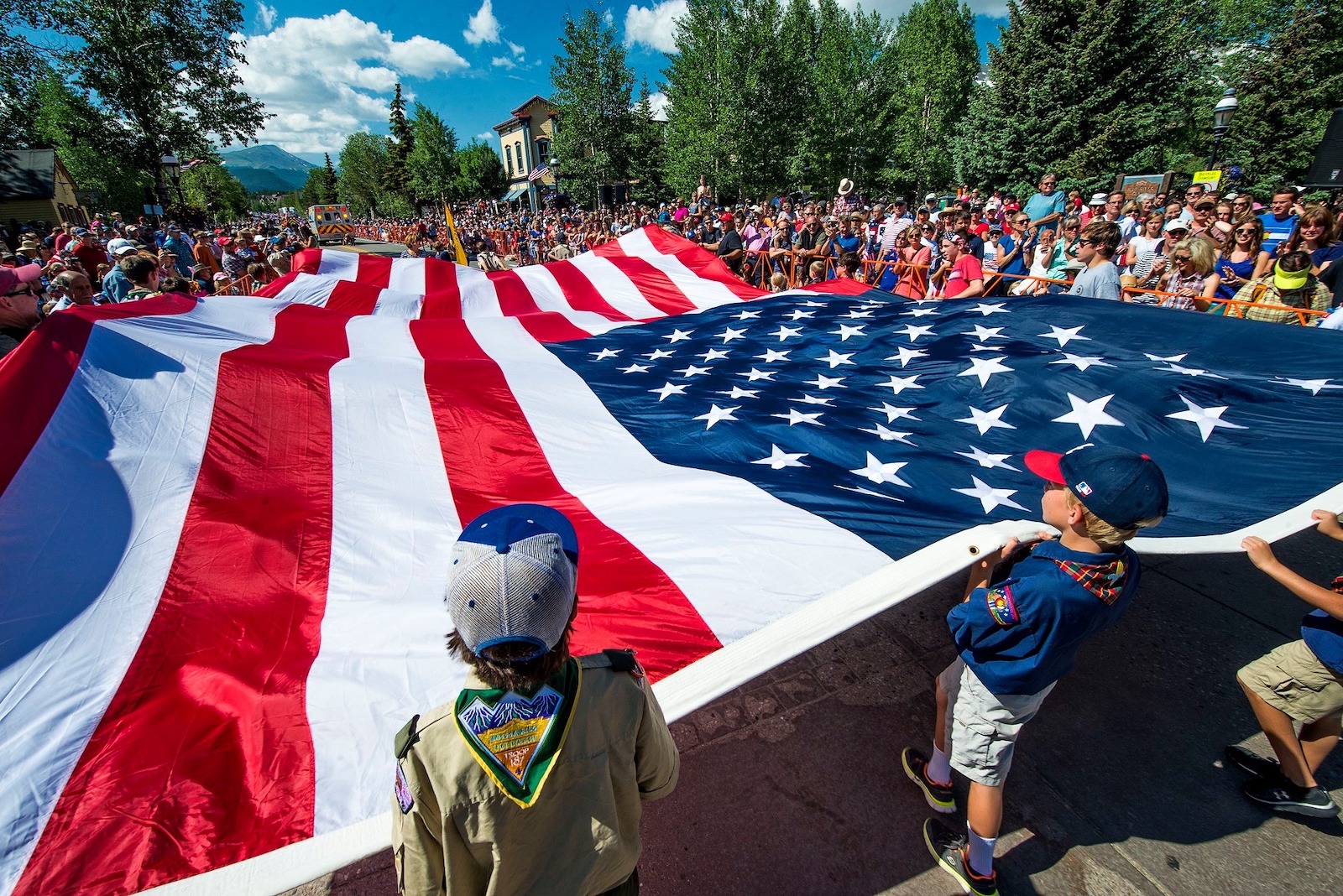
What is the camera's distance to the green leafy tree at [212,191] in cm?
6309

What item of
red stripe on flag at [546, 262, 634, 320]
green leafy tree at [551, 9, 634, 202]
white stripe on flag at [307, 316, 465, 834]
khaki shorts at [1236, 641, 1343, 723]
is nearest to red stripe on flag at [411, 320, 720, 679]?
white stripe on flag at [307, 316, 465, 834]

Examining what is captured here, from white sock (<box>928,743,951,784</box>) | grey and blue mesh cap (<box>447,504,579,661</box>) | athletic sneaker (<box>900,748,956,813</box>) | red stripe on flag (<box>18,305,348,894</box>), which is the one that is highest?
grey and blue mesh cap (<box>447,504,579,661</box>)

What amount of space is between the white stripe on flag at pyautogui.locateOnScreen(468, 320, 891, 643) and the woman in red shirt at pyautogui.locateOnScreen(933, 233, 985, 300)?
4.18 metres

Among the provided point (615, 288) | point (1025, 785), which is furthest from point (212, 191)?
point (1025, 785)

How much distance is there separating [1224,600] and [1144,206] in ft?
36.6

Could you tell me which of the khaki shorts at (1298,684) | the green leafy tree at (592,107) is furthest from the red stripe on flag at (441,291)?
the green leafy tree at (592,107)

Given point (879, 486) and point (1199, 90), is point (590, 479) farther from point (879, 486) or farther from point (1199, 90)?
point (1199, 90)

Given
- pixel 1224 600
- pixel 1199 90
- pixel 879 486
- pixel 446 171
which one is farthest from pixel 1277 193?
pixel 446 171

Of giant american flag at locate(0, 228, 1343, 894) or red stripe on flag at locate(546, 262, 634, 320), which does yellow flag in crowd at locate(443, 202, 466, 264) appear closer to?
red stripe on flag at locate(546, 262, 634, 320)

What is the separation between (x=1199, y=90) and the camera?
84.1ft

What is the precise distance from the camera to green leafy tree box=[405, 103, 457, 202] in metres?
49.0

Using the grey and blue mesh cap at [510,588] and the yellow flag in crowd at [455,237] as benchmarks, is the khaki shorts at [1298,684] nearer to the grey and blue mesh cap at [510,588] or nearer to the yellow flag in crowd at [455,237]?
the grey and blue mesh cap at [510,588]

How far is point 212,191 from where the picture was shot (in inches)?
2744

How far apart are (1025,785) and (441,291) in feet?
22.5
